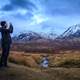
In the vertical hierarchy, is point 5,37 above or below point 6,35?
below

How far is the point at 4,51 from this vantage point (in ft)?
54.5

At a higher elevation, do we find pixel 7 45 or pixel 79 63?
pixel 7 45

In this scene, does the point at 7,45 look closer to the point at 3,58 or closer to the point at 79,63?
the point at 3,58

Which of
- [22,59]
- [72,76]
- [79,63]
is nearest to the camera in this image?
[72,76]

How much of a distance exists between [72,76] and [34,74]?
2203 mm

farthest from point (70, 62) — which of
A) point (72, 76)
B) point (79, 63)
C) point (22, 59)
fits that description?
point (72, 76)

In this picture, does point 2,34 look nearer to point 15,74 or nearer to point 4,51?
point 4,51

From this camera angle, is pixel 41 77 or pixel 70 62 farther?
pixel 70 62

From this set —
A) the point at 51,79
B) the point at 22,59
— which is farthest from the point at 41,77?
the point at 22,59

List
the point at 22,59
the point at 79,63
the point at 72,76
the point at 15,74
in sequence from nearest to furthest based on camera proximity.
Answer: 1. the point at 15,74
2. the point at 72,76
3. the point at 22,59
4. the point at 79,63

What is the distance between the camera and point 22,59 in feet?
76.5

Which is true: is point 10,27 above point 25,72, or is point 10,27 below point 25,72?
above

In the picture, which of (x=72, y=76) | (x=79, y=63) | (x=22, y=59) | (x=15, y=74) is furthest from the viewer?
(x=79, y=63)

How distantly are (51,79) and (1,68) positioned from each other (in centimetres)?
274
